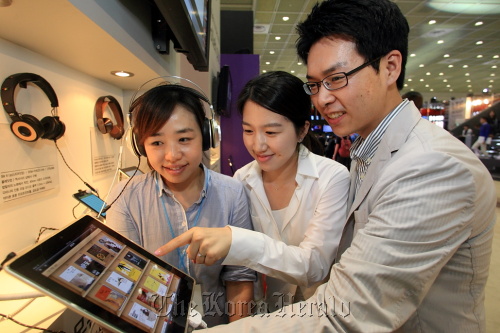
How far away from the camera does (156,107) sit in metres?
1.08

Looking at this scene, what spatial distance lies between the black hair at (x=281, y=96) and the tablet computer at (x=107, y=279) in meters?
0.82

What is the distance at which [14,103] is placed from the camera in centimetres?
113

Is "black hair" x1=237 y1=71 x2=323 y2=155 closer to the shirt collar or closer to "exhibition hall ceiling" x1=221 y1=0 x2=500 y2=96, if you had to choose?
the shirt collar

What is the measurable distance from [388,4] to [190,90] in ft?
2.60

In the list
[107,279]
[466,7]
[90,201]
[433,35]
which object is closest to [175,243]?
[107,279]

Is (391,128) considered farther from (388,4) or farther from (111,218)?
(111,218)

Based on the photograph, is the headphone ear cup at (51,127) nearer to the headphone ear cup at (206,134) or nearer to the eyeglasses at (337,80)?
the headphone ear cup at (206,134)

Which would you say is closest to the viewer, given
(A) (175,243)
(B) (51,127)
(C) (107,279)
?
(C) (107,279)

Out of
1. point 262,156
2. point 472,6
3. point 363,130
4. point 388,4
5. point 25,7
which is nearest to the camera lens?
point 25,7

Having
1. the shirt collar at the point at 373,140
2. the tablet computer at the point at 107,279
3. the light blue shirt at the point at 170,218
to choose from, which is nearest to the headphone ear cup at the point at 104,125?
the light blue shirt at the point at 170,218

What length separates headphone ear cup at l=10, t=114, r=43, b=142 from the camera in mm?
1136

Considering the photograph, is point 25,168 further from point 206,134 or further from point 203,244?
point 203,244

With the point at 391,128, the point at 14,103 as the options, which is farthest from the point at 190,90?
the point at 391,128

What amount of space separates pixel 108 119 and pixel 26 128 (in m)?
0.71
